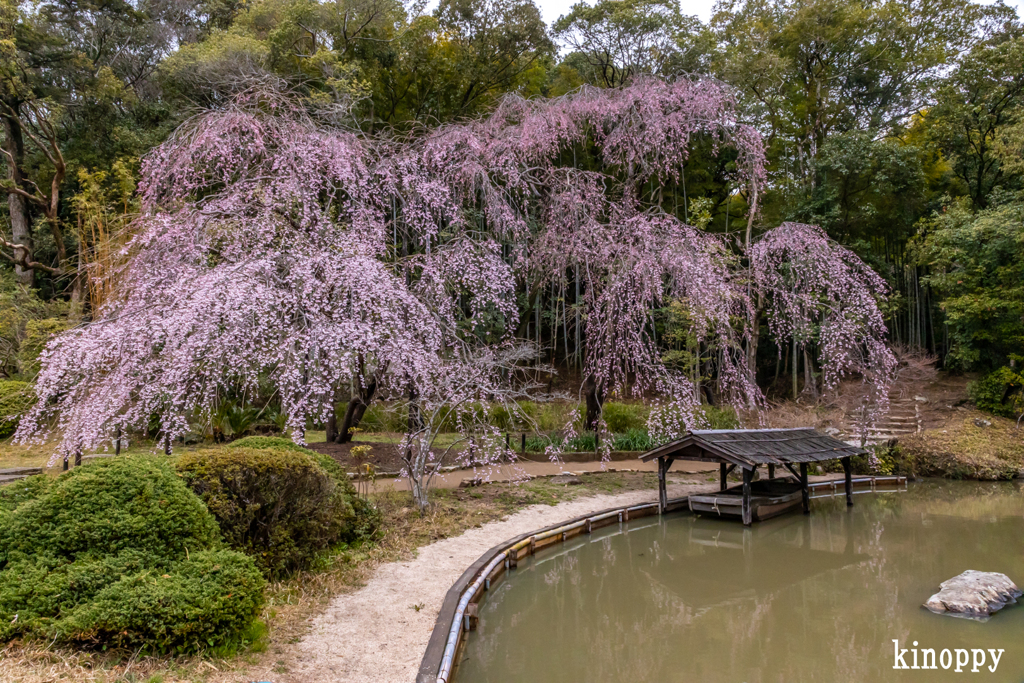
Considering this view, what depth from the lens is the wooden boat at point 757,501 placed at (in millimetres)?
8172

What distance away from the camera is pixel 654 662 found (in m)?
4.19

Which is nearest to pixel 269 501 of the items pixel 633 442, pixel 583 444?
pixel 583 444

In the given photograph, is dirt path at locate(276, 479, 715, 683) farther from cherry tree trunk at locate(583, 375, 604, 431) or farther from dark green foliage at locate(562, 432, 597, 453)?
cherry tree trunk at locate(583, 375, 604, 431)

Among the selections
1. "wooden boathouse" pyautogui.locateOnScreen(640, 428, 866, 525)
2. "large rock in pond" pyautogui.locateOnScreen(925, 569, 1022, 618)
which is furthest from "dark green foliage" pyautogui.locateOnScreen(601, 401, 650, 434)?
"large rock in pond" pyautogui.locateOnScreen(925, 569, 1022, 618)

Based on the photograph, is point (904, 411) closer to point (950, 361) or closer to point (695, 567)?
point (950, 361)

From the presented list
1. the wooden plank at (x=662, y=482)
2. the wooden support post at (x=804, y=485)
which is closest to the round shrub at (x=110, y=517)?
the wooden plank at (x=662, y=482)

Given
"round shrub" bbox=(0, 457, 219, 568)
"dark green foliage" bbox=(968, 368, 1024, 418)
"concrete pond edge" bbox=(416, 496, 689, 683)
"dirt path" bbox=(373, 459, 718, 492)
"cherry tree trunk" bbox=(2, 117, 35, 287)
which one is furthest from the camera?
"cherry tree trunk" bbox=(2, 117, 35, 287)

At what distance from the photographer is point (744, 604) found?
5.30 m

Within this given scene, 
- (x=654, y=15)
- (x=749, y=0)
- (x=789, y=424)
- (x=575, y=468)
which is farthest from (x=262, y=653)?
(x=749, y=0)

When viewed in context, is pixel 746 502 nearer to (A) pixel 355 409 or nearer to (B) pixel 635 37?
(A) pixel 355 409

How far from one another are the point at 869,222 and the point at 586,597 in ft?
47.2

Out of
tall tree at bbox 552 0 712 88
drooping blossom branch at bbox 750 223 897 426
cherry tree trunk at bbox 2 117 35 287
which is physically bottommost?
drooping blossom branch at bbox 750 223 897 426

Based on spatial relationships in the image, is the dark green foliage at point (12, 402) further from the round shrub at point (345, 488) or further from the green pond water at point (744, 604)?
the green pond water at point (744, 604)

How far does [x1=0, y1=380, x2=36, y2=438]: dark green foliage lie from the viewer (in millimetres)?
10922
